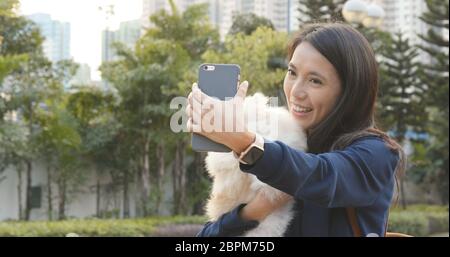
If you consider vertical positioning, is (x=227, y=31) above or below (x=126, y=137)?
above

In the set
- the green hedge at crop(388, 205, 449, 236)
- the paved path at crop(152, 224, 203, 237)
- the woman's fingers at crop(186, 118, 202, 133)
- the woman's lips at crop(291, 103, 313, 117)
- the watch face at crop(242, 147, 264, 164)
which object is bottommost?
the green hedge at crop(388, 205, 449, 236)

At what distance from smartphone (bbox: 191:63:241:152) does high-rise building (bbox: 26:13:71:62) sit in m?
8.08

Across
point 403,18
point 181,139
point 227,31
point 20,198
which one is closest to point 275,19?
point 227,31

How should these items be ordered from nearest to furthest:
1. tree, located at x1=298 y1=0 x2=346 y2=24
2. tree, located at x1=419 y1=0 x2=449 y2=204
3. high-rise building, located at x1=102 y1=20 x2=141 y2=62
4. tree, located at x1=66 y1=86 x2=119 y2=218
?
1. high-rise building, located at x1=102 y1=20 x2=141 y2=62
2. tree, located at x1=66 y1=86 x2=119 y2=218
3. tree, located at x1=298 y1=0 x2=346 y2=24
4. tree, located at x1=419 y1=0 x2=449 y2=204

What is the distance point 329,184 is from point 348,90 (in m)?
0.18

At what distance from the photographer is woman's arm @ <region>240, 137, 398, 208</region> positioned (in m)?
0.77

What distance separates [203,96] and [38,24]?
29.8 feet

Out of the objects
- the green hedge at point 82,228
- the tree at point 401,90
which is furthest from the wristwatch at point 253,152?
the tree at point 401,90

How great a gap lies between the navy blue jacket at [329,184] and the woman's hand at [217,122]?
0.03m

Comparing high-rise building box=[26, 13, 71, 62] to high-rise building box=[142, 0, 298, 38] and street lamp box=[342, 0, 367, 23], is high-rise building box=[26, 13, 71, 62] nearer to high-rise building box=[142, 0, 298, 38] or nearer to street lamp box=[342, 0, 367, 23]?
high-rise building box=[142, 0, 298, 38]

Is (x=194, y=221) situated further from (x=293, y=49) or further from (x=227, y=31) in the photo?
(x=293, y=49)

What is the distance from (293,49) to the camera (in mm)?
1015

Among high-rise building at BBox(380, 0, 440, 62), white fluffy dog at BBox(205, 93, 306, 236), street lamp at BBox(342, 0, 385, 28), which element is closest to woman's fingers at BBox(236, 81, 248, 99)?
white fluffy dog at BBox(205, 93, 306, 236)
